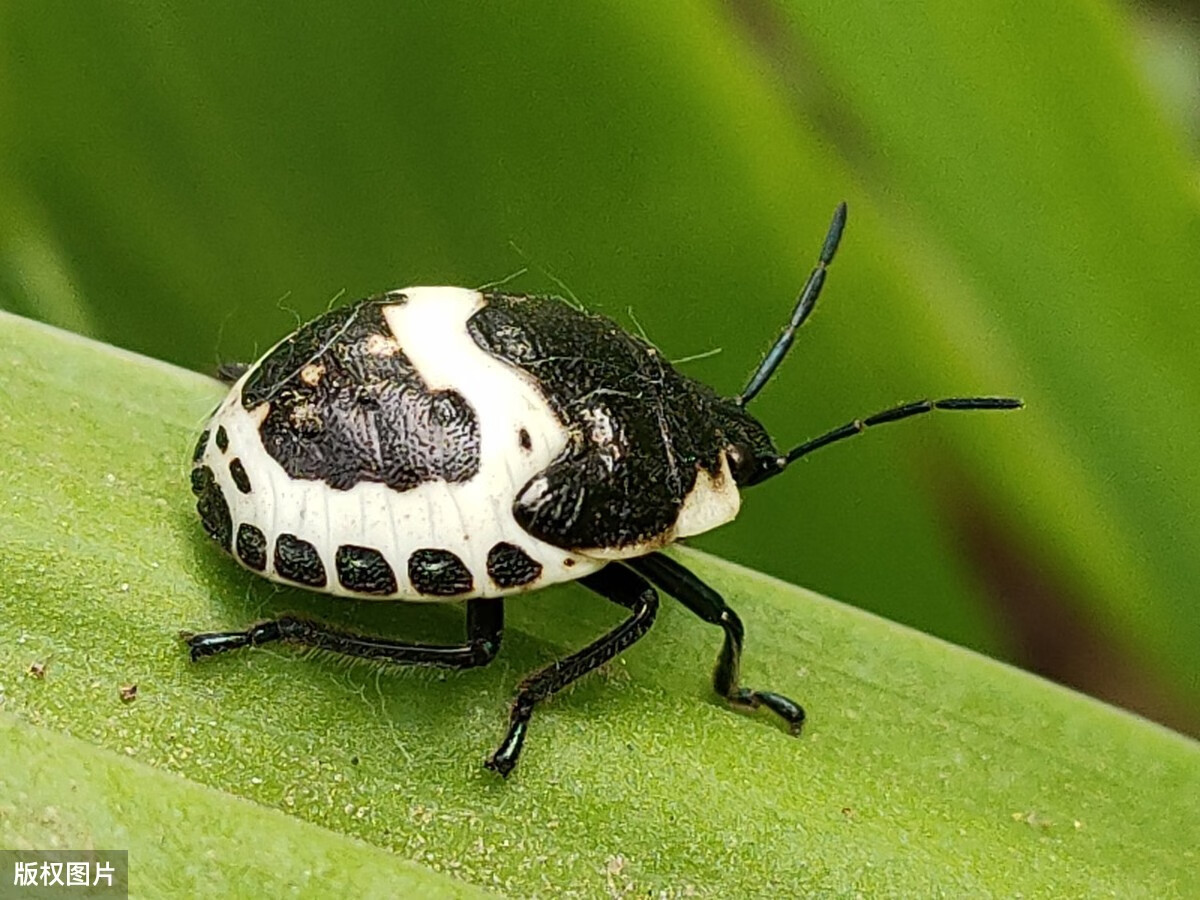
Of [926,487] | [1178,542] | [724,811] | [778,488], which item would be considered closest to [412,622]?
[724,811]

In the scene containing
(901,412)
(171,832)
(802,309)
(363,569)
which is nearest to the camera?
(171,832)

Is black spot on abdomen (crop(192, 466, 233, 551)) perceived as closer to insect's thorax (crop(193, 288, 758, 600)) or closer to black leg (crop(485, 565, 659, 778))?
insect's thorax (crop(193, 288, 758, 600))

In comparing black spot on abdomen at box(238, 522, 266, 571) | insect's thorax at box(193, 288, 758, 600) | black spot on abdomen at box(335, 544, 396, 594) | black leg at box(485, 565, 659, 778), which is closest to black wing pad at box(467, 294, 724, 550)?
insect's thorax at box(193, 288, 758, 600)

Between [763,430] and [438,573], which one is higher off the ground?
[763,430]

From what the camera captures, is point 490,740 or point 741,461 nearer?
point 490,740

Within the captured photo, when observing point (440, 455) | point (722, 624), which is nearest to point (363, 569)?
point (440, 455)

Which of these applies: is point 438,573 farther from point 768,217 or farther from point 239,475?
point 768,217
